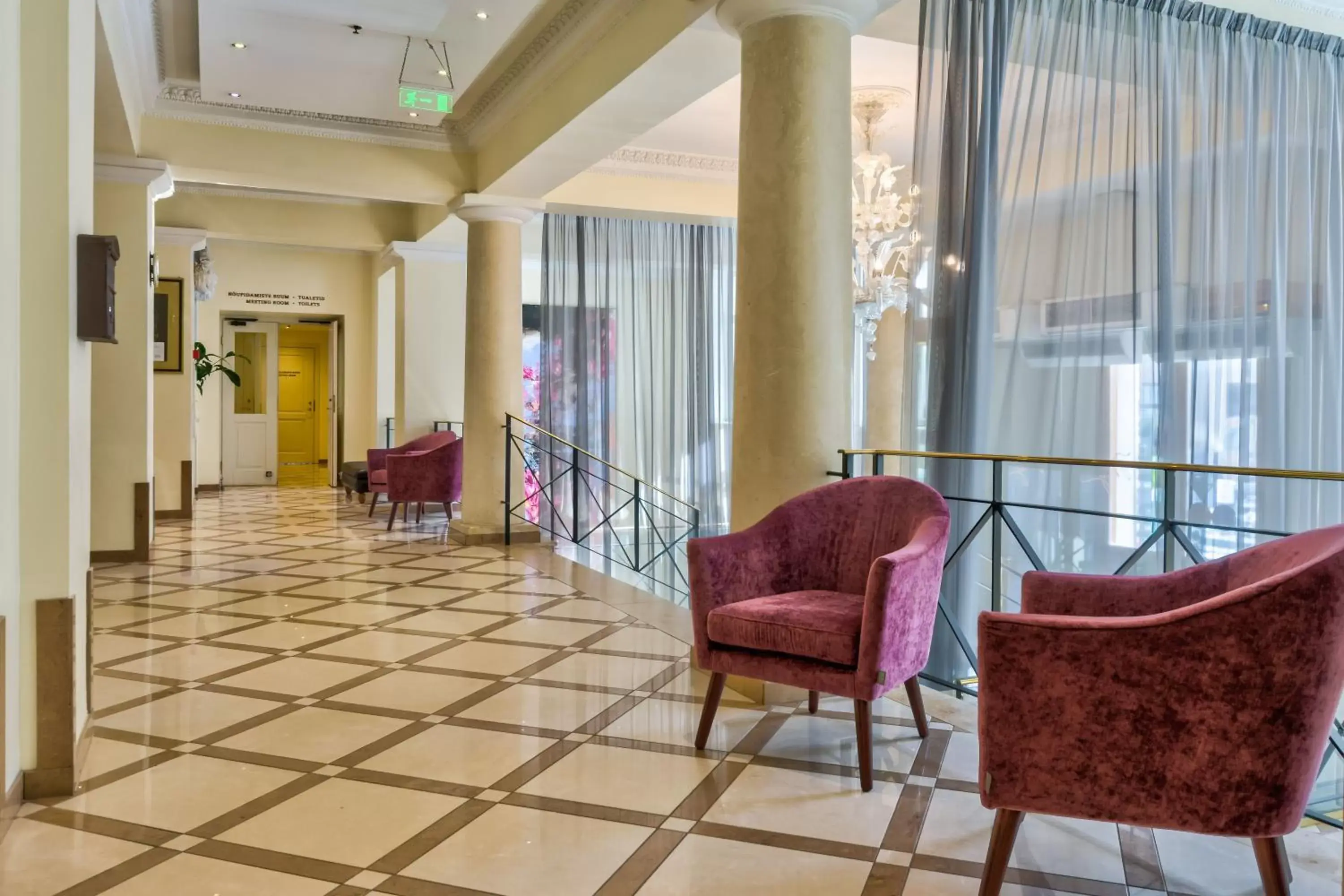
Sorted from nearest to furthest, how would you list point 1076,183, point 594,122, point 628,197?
1. point 1076,183
2. point 594,122
3. point 628,197

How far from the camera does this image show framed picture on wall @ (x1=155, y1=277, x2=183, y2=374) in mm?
8812

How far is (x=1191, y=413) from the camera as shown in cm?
422

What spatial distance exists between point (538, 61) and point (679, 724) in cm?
409

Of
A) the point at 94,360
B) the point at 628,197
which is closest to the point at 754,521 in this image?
the point at 94,360

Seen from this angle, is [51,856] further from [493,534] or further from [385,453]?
[385,453]

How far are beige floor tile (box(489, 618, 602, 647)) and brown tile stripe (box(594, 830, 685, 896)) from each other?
2011mm

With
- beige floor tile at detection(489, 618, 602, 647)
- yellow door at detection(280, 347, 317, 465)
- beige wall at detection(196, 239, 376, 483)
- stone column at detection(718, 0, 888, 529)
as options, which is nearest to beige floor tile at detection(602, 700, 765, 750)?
stone column at detection(718, 0, 888, 529)

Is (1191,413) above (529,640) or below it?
above

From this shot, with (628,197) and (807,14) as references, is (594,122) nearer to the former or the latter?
(807,14)

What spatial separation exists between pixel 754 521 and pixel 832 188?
125 centimetres

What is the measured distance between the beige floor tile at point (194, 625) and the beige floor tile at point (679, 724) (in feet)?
7.61

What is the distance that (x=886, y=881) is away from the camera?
225 cm

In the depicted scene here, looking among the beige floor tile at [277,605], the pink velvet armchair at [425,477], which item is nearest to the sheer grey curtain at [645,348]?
the pink velvet armchair at [425,477]

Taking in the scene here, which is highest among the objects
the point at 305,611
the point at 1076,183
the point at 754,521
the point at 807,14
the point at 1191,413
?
the point at 807,14
